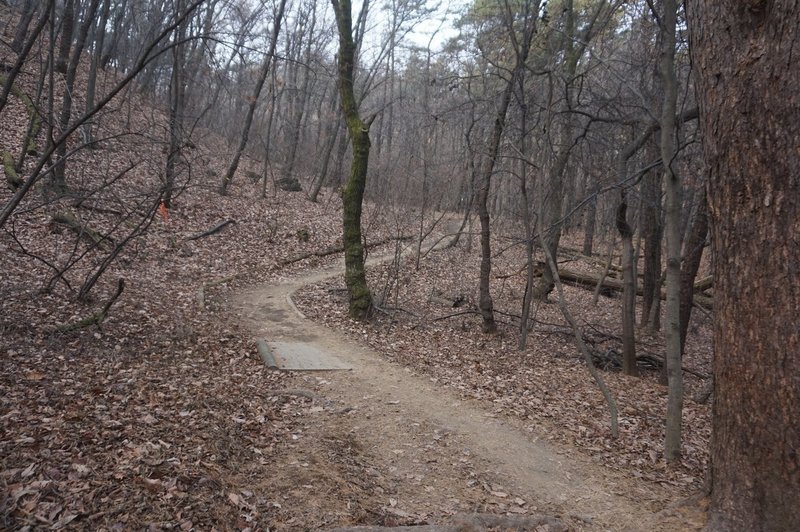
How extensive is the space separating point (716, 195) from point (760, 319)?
2.55ft

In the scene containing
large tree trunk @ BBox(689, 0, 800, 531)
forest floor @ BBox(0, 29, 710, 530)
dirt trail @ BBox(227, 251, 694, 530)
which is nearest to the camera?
large tree trunk @ BBox(689, 0, 800, 531)

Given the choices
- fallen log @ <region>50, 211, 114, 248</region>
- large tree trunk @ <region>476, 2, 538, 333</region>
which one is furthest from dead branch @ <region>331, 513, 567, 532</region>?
fallen log @ <region>50, 211, 114, 248</region>

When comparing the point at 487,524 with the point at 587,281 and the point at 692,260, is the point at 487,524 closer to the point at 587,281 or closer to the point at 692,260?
the point at 692,260

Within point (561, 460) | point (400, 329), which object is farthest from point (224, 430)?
point (400, 329)

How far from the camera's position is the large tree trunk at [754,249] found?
2848 mm

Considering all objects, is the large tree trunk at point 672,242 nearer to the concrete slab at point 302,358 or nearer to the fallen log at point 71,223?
the concrete slab at point 302,358

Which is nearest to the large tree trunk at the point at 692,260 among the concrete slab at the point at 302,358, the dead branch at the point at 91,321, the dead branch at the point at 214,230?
the concrete slab at the point at 302,358

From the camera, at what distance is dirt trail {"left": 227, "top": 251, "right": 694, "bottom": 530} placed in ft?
14.2

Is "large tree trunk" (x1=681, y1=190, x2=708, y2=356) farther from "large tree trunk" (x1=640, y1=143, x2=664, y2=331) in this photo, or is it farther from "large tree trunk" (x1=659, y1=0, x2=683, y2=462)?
"large tree trunk" (x1=659, y1=0, x2=683, y2=462)

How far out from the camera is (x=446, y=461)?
509 cm

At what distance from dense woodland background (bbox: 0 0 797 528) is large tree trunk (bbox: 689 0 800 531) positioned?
16cm

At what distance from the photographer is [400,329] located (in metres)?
10.2

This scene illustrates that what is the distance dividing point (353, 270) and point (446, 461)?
576cm

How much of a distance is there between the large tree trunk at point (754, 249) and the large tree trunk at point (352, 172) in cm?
739
